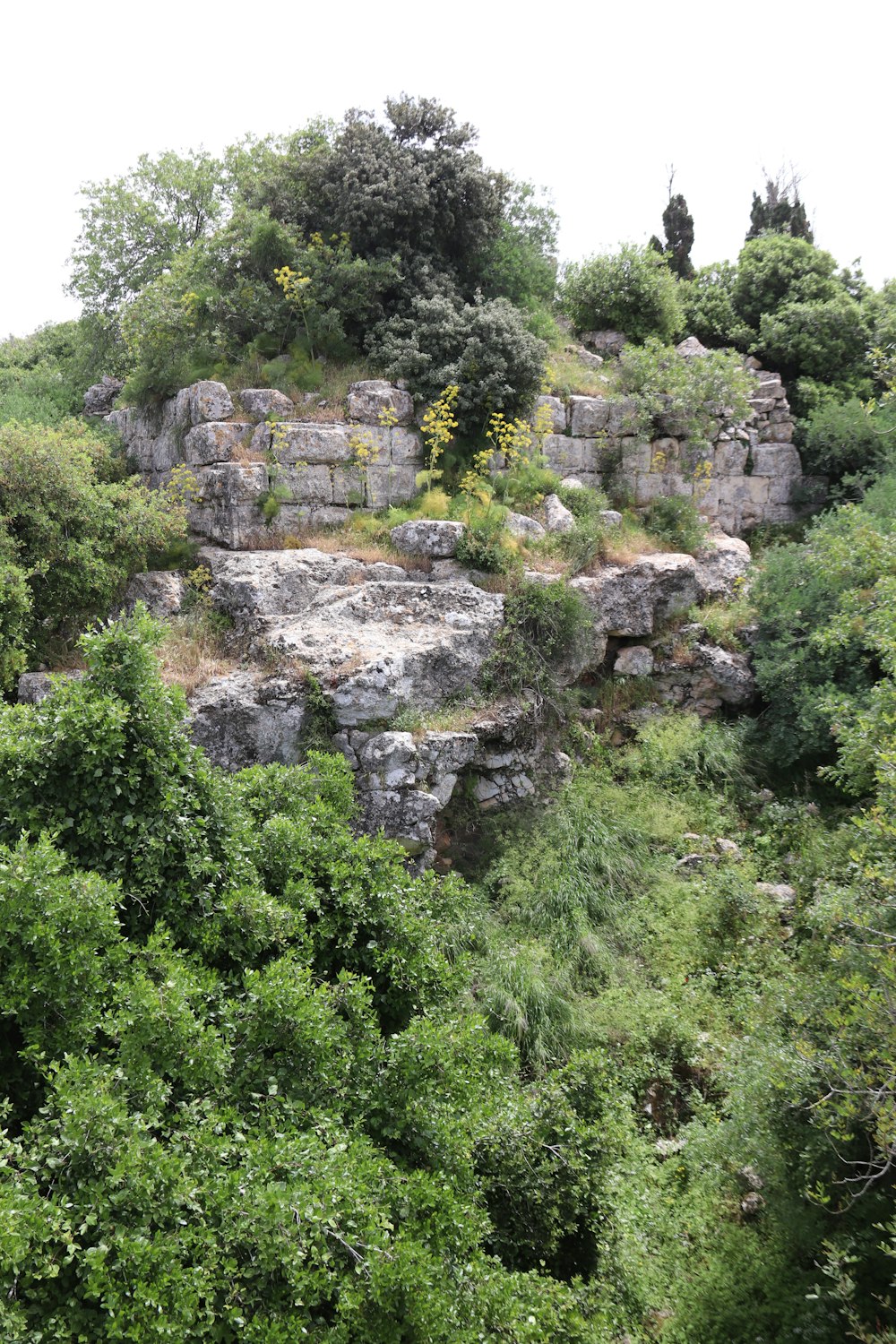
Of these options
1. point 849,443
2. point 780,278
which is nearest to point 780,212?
point 780,278

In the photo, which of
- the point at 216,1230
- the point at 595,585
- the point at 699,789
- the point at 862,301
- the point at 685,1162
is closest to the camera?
the point at 216,1230

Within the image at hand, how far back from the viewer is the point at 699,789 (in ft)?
39.3

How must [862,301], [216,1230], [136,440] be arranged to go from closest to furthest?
[216,1230] → [136,440] → [862,301]

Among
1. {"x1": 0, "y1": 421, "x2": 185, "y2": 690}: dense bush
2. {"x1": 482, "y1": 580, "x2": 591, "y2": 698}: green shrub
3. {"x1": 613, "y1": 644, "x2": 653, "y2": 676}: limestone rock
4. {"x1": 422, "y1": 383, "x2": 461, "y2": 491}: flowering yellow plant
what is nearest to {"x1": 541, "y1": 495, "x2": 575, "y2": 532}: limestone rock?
{"x1": 482, "y1": 580, "x2": 591, "y2": 698}: green shrub

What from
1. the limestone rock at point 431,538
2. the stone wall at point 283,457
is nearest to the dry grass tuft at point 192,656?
the stone wall at point 283,457

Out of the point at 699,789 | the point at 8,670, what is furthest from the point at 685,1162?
the point at 8,670

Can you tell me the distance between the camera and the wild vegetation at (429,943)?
4.14m

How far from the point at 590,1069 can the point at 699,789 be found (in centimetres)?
599

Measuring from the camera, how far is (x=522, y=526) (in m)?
13.0

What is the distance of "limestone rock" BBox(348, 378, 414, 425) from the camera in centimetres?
1379

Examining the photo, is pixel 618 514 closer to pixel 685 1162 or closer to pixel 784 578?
pixel 784 578

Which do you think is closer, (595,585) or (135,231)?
(595,585)

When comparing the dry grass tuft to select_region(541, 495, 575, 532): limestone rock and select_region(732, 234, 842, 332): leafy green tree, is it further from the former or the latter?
select_region(732, 234, 842, 332): leafy green tree

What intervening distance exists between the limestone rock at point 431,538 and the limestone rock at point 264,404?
303 centimetres
